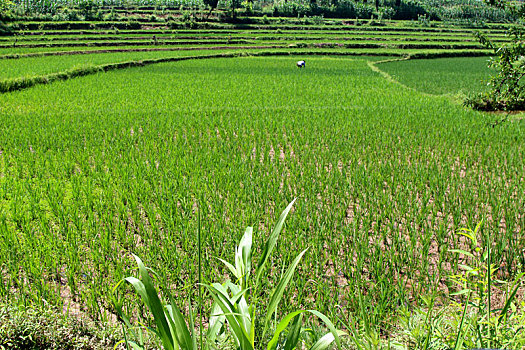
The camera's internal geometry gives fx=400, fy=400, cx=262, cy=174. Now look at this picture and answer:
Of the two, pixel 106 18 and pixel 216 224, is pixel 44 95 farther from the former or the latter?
pixel 106 18

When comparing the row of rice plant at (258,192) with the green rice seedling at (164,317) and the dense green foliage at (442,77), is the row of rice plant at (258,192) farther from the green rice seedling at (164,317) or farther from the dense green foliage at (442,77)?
the dense green foliage at (442,77)

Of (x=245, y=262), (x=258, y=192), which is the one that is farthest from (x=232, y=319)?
(x=258, y=192)

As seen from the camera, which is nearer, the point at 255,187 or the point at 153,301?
the point at 153,301

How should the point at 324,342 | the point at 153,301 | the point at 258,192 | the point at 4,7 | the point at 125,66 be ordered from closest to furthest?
the point at 153,301
the point at 324,342
the point at 258,192
the point at 125,66
the point at 4,7

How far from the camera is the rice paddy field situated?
10.2 ft

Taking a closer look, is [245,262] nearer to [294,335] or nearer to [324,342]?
[294,335]

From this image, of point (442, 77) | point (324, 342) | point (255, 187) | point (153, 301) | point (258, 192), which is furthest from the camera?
point (442, 77)

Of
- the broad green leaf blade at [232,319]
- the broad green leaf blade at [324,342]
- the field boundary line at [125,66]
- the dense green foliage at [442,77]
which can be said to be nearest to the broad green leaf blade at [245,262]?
the broad green leaf blade at [232,319]

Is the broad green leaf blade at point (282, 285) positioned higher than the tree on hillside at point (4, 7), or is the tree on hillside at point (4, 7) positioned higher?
the tree on hillside at point (4, 7)

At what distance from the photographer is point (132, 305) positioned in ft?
9.31

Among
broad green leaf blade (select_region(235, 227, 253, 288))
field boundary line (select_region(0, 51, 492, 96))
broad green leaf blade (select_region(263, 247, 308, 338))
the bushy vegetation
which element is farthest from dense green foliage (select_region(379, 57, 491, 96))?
the bushy vegetation

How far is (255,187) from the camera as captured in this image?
5.08m

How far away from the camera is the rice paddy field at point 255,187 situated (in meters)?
3.12

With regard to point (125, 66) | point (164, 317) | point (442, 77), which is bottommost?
point (164, 317)
